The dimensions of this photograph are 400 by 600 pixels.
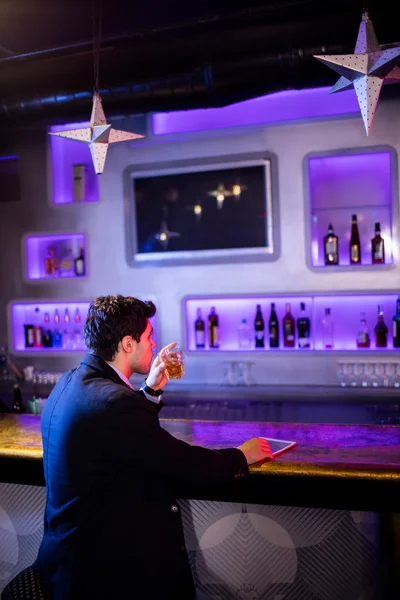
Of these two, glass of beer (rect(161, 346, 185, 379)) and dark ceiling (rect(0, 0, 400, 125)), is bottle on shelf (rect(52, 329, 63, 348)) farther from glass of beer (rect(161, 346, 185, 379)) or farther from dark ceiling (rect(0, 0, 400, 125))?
glass of beer (rect(161, 346, 185, 379))

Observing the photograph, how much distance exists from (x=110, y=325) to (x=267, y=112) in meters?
2.81

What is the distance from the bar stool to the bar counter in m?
0.40

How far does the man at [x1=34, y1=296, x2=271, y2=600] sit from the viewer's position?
1.38m

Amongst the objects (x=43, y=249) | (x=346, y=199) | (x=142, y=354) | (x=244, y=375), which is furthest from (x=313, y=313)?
(x=142, y=354)

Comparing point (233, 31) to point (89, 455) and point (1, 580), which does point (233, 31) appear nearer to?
point (89, 455)

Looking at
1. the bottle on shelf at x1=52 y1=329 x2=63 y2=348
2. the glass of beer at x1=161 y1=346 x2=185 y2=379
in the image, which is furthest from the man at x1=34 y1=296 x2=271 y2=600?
the bottle on shelf at x1=52 y1=329 x2=63 y2=348

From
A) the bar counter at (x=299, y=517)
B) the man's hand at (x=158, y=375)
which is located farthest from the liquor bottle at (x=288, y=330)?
the man's hand at (x=158, y=375)

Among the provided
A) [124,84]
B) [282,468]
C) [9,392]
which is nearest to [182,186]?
[124,84]

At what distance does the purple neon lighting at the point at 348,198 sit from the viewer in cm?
373

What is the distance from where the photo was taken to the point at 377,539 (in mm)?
→ 1742

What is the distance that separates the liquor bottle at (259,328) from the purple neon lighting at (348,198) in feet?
1.81

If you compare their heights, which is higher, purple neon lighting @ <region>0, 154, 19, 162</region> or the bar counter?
purple neon lighting @ <region>0, 154, 19, 162</region>

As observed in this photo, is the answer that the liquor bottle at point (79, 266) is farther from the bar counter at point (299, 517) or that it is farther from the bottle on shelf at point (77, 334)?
the bar counter at point (299, 517)

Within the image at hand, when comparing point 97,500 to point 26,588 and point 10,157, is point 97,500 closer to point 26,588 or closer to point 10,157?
point 26,588
